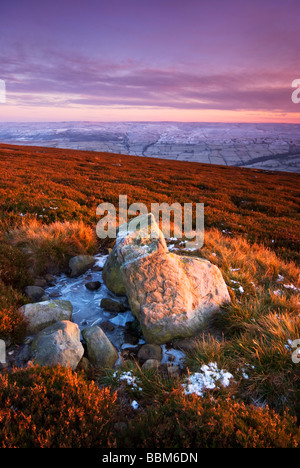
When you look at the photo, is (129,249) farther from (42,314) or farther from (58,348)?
(58,348)

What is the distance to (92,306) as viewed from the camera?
18.9ft

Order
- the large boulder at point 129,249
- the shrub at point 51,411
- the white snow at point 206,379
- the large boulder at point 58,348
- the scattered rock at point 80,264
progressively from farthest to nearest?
the scattered rock at point 80,264
the large boulder at point 129,249
the large boulder at point 58,348
the white snow at point 206,379
the shrub at point 51,411

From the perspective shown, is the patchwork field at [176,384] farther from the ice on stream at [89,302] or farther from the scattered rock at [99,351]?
the ice on stream at [89,302]

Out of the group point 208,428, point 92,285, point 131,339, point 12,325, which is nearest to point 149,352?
point 131,339

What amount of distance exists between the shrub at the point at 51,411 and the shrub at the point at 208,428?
1.18ft

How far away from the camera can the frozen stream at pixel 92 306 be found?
4.66 meters

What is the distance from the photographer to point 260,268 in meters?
7.60

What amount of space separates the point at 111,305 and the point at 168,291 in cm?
154

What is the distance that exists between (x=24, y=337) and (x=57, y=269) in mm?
2719

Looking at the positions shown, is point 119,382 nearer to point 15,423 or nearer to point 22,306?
point 15,423

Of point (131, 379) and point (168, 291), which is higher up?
point (168, 291)

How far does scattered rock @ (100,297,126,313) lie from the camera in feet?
18.5

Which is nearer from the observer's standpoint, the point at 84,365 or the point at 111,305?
the point at 84,365

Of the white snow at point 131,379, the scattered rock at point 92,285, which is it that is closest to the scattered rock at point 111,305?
the scattered rock at point 92,285
